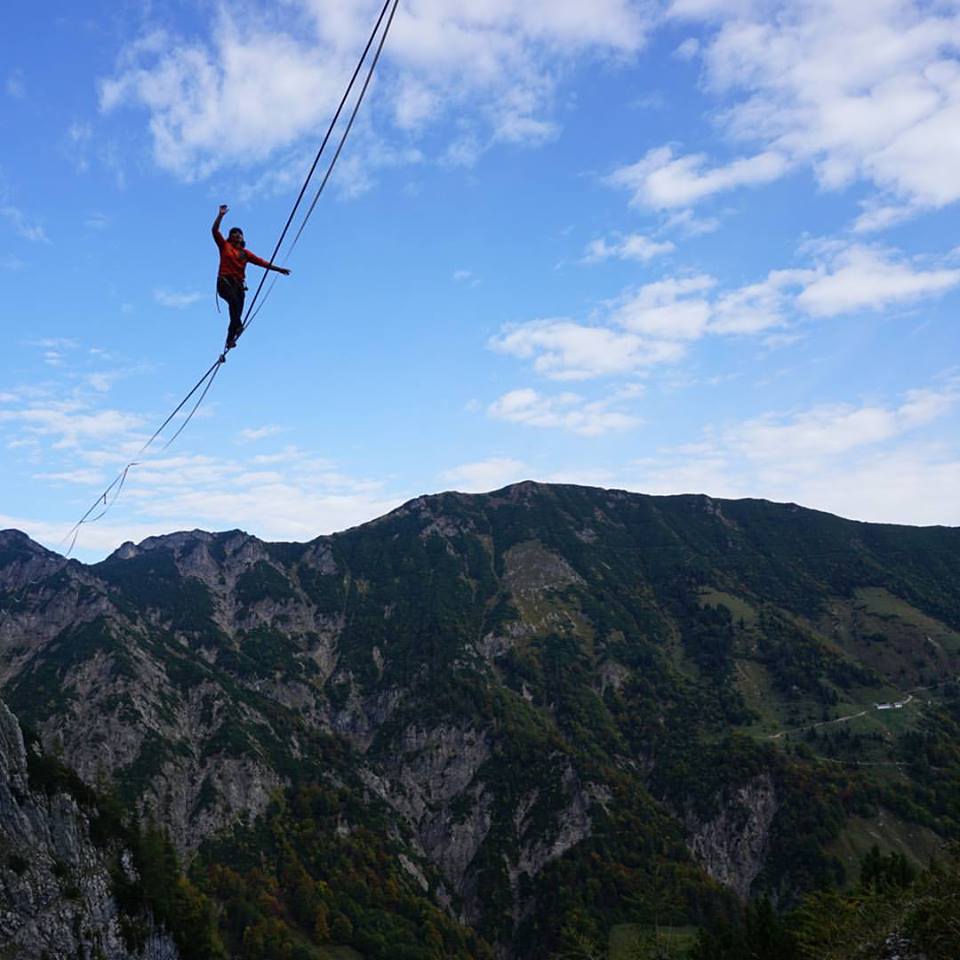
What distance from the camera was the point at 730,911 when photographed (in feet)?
525

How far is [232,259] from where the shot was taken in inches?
672

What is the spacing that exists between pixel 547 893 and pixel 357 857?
1935 inches

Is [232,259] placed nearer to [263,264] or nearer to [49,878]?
[263,264]

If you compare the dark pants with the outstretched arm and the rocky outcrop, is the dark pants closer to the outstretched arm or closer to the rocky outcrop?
the outstretched arm

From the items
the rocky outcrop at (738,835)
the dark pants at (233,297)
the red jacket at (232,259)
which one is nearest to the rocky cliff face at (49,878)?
the dark pants at (233,297)

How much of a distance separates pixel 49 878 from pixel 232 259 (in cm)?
7546

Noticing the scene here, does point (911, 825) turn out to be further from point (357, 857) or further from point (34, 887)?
point (34, 887)

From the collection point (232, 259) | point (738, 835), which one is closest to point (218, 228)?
point (232, 259)

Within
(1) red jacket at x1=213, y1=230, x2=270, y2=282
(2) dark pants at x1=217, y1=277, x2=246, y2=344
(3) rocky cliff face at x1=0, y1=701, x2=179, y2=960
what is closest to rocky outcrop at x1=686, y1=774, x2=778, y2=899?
(3) rocky cliff face at x1=0, y1=701, x2=179, y2=960

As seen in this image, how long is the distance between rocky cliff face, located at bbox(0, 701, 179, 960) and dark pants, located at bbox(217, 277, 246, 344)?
6302 centimetres

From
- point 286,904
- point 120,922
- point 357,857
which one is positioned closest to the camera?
point 120,922

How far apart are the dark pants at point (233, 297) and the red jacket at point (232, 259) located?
0.54 ft

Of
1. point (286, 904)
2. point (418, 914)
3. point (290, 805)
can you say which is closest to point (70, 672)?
point (290, 805)

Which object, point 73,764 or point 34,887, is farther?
point 73,764
